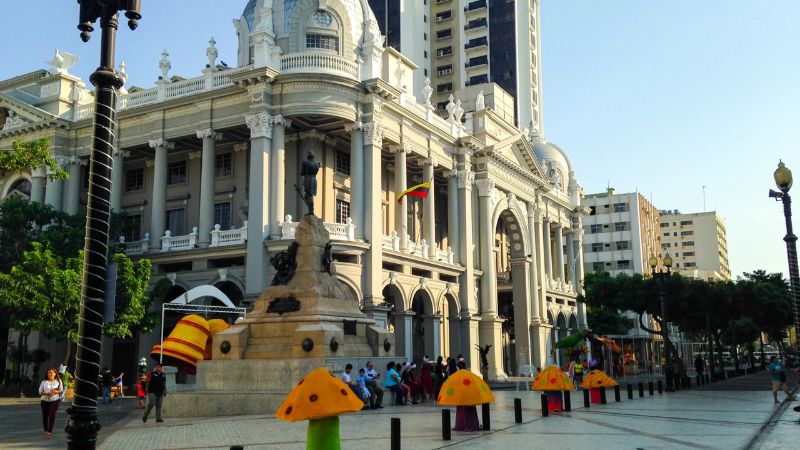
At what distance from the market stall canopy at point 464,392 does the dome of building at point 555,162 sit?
52.1 m

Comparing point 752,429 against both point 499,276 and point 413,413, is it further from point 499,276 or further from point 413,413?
point 499,276

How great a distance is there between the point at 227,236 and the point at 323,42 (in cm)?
1149

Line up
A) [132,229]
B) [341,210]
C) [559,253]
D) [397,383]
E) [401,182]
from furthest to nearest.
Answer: [559,253], [132,229], [341,210], [401,182], [397,383]

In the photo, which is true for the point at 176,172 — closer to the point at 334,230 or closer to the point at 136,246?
the point at 136,246

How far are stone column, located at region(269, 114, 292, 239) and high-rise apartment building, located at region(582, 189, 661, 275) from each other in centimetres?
6923

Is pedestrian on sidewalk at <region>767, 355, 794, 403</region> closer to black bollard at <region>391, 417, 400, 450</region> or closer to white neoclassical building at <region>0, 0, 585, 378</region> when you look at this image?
white neoclassical building at <region>0, 0, 585, 378</region>

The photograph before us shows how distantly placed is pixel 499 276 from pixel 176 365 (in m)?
35.1

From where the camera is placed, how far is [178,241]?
3994 centimetres

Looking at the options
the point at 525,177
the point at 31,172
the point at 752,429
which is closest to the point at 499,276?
the point at 525,177

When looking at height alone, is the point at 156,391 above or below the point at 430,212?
below

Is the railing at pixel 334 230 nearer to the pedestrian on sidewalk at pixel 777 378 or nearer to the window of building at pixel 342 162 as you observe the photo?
the window of building at pixel 342 162

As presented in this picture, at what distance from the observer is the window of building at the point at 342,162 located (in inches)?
1666

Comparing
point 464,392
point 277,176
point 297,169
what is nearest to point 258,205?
point 277,176

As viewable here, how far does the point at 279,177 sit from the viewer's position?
119 ft
